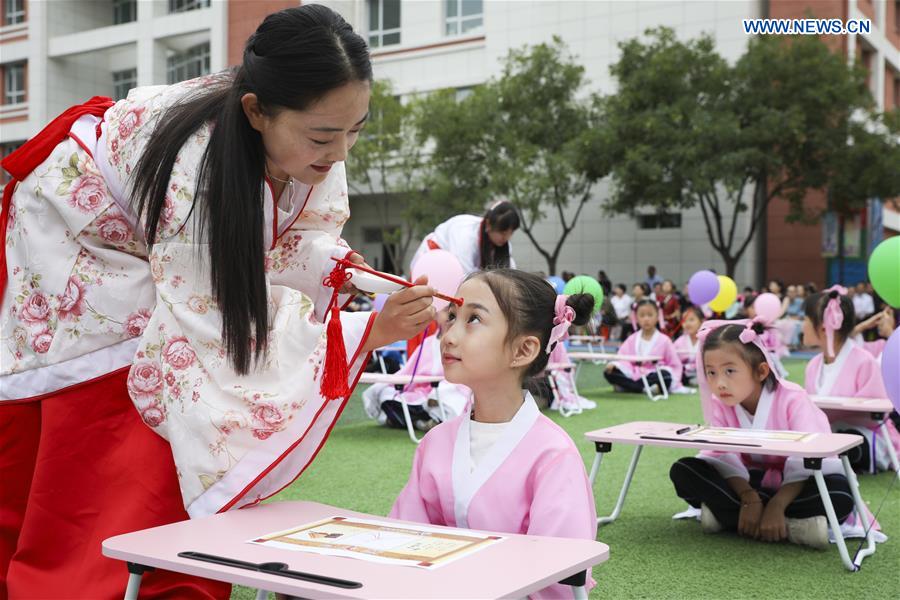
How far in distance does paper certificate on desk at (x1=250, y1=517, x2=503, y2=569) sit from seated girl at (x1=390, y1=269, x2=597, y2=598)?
1.06 feet

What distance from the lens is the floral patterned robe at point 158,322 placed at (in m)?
1.85

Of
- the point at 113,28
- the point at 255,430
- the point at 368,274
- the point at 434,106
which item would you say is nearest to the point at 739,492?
the point at 368,274

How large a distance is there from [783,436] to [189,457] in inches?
84.7

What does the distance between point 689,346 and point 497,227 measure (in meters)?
4.54

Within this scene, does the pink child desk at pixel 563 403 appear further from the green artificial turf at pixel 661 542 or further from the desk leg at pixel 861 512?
the desk leg at pixel 861 512

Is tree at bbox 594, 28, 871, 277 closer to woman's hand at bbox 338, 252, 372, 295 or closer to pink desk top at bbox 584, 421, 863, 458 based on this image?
pink desk top at bbox 584, 421, 863, 458

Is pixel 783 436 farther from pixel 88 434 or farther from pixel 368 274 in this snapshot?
pixel 88 434

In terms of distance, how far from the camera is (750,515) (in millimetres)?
3395

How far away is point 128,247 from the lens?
204cm

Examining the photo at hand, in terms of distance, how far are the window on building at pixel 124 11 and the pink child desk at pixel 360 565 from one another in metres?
24.2

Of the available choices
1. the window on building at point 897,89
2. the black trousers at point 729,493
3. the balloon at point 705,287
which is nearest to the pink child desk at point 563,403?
the balloon at point 705,287

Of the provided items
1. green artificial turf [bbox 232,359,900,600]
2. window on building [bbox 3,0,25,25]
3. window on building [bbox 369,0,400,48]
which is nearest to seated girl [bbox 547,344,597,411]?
green artificial turf [bbox 232,359,900,600]

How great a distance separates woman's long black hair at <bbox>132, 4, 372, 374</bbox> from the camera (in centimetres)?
185

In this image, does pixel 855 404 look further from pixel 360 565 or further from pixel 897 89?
pixel 897 89
